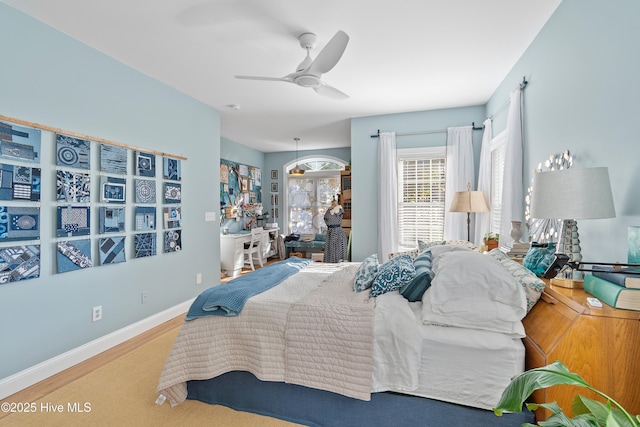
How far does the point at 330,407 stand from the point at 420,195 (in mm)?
3576

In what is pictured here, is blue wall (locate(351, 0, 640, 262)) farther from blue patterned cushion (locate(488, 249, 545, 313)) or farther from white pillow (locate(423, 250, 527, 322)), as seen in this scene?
white pillow (locate(423, 250, 527, 322))

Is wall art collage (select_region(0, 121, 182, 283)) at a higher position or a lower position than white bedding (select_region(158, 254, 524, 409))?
higher

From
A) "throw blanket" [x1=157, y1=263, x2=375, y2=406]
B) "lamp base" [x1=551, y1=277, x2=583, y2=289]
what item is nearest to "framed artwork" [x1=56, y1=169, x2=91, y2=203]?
"throw blanket" [x1=157, y1=263, x2=375, y2=406]

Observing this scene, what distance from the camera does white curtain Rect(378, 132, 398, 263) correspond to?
4637mm

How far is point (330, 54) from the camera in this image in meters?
2.26

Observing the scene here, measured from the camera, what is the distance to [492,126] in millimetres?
3996

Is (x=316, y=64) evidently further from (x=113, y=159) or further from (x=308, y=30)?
(x=113, y=159)

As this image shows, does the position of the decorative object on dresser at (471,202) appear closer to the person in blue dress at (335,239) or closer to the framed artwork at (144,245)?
the person in blue dress at (335,239)

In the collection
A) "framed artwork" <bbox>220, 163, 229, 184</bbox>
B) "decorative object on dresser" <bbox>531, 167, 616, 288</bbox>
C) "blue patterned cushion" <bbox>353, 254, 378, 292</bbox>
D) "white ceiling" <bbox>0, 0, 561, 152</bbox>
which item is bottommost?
"blue patterned cushion" <bbox>353, 254, 378, 292</bbox>

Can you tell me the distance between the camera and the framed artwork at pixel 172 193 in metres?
3.63

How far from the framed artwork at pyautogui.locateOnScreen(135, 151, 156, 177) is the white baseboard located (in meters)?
1.58

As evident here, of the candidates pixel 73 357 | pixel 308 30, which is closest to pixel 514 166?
pixel 308 30

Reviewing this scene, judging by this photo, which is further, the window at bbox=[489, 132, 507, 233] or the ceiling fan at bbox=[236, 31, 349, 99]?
the window at bbox=[489, 132, 507, 233]

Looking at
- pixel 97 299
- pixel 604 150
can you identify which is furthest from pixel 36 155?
pixel 604 150
